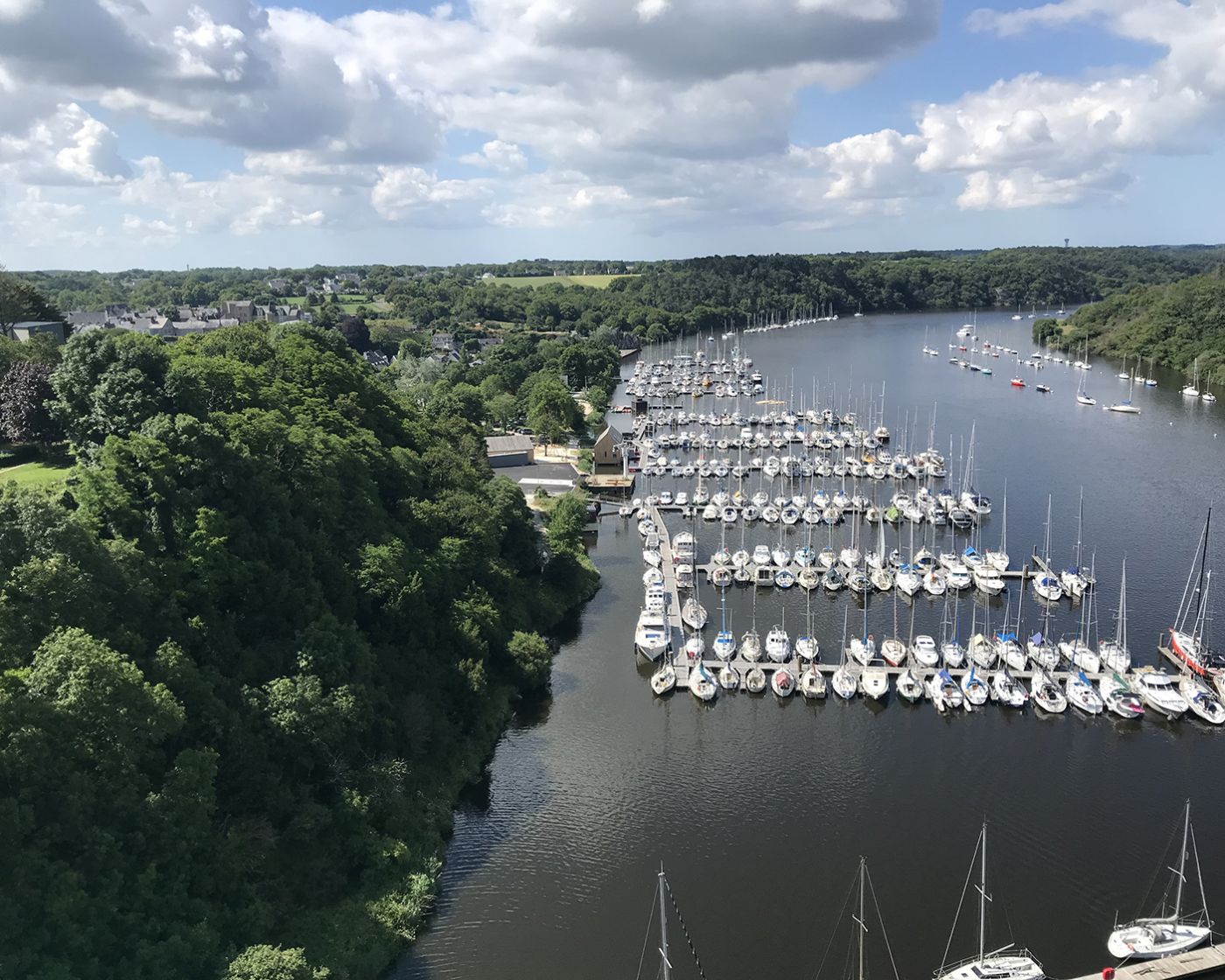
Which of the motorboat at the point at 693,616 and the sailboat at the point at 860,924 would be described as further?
the motorboat at the point at 693,616

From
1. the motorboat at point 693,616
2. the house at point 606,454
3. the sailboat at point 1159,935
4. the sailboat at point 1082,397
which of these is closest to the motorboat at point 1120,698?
the sailboat at point 1159,935

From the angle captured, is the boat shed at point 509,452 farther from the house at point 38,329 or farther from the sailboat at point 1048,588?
the sailboat at point 1048,588

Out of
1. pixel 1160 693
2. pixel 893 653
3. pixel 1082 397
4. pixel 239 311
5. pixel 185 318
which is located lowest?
pixel 1160 693

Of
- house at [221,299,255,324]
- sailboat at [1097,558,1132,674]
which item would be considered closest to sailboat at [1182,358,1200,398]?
sailboat at [1097,558,1132,674]

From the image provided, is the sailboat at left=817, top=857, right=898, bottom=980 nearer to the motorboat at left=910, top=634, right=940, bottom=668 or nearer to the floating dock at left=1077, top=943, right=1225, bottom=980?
the floating dock at left=1077, top=943, right=1225, bottom=980

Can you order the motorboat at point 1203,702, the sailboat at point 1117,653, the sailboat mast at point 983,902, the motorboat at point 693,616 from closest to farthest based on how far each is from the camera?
the sailboat mast at point 983,902 < the motorboat at point 1203,702 < the sailboat at point 1117,653 < the motorboat at point 693,616

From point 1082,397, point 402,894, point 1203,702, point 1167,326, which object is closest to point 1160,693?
point 1203,702

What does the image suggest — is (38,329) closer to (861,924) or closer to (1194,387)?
(861,924)

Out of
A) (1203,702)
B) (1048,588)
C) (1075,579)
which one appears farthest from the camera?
(1075,579)
